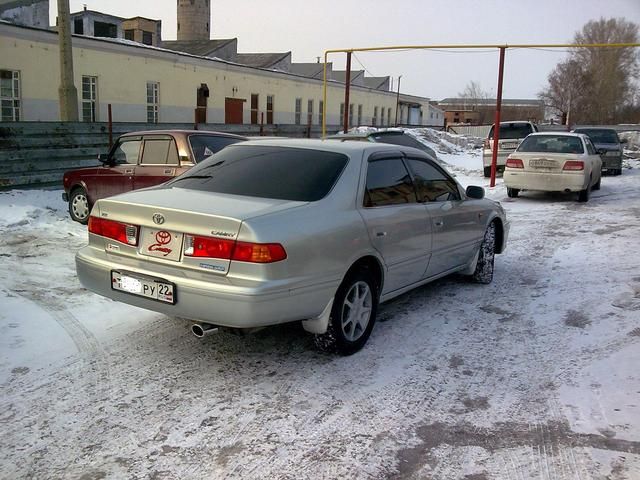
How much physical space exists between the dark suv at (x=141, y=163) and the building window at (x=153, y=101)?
1764cm

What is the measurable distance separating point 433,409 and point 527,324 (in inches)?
77.4

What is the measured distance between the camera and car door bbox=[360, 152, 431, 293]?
460cm

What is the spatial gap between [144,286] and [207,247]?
585mm

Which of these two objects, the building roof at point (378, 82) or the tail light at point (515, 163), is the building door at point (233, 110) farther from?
the building roof at point (378, 82)

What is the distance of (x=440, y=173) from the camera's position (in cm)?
586

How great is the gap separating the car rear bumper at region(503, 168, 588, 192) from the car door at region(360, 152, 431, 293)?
28.5 ft

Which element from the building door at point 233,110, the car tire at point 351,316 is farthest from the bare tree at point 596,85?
the car tire at point 351,316

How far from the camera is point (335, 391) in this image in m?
3.90

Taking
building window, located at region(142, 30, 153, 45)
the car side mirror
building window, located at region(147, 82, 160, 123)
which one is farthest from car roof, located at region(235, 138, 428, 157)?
building window, located at region(142, 30, 153, 45)

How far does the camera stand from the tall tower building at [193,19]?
46041 millimetres

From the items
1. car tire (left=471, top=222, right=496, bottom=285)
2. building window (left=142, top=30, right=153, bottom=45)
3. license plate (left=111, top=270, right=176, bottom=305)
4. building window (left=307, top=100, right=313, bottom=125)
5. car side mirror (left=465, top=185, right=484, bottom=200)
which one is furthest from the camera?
building window (left=307, top=100, right=313, bottom=125)

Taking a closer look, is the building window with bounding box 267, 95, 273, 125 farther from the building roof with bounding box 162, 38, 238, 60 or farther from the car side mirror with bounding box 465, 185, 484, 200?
the car side mirror with bounding box 465, 185, 484, 200

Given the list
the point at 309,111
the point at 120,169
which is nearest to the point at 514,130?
the point at 120,169

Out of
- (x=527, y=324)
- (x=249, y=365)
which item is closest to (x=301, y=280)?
(x=249, y=365)
